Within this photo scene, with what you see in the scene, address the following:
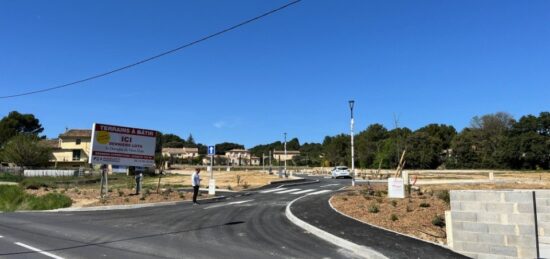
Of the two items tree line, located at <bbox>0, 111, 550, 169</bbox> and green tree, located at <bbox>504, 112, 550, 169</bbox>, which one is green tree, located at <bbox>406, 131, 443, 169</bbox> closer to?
tree line, located at <bbox>0, 111, 550, 169</bbox>

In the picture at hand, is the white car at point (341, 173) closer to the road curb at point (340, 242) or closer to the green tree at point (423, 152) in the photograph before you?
the road curb at point (340, 242)

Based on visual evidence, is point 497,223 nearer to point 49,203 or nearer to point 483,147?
point 49,203

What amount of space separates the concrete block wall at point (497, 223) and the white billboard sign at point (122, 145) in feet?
68.8

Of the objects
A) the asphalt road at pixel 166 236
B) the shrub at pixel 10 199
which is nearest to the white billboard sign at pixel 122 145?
the shrub at pixel 10 199

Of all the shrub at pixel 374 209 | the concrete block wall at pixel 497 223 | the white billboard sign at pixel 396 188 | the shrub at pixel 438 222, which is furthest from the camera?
the white billboard sign at pixel 396 188

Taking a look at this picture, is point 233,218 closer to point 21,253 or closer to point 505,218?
point 21,253

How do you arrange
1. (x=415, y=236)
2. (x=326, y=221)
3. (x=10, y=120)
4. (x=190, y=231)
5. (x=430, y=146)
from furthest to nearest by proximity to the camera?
(x=10, y=120) < (x=430, y=146) < (x=326, y=221) < (x=190, y=231) < (x=415, y=236)

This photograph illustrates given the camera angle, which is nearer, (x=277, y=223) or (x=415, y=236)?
(x=415, y=236)

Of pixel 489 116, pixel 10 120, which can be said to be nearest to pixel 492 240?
pixel 489 116

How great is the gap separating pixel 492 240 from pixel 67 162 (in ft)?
323

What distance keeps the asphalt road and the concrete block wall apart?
9.69 ft

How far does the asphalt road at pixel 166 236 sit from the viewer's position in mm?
10664

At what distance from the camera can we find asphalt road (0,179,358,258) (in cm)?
1066

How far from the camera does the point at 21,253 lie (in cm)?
1062
